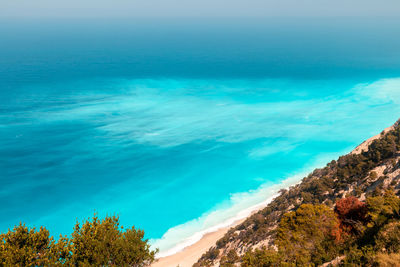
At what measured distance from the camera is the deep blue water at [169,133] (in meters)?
40.6

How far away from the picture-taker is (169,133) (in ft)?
201

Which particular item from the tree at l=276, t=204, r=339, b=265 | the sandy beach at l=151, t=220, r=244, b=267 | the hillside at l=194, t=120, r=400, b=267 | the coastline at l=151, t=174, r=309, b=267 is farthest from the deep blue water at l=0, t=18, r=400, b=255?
the tree at l=276, t=204, r=339, b=265

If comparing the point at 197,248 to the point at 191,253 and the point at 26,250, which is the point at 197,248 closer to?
the point at 191,253

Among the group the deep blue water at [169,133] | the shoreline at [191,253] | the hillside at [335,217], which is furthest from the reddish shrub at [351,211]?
the deep blue water at [169,133]

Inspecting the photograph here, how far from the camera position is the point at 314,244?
1731 cm

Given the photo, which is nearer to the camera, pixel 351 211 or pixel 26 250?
pixel 26 250

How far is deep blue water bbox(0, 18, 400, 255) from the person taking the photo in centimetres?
4056

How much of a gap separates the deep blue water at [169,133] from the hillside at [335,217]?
39.9ft

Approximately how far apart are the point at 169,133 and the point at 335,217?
151 ft

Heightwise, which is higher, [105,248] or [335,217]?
[105,248]

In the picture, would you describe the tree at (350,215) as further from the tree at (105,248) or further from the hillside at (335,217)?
the tree at (105,248)

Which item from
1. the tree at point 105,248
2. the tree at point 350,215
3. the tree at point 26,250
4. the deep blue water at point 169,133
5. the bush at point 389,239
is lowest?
the bush at point 389,239

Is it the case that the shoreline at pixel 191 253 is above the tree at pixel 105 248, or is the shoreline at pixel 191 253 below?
below

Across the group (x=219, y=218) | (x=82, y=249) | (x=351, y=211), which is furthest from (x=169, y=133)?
(x=351, y=211)
